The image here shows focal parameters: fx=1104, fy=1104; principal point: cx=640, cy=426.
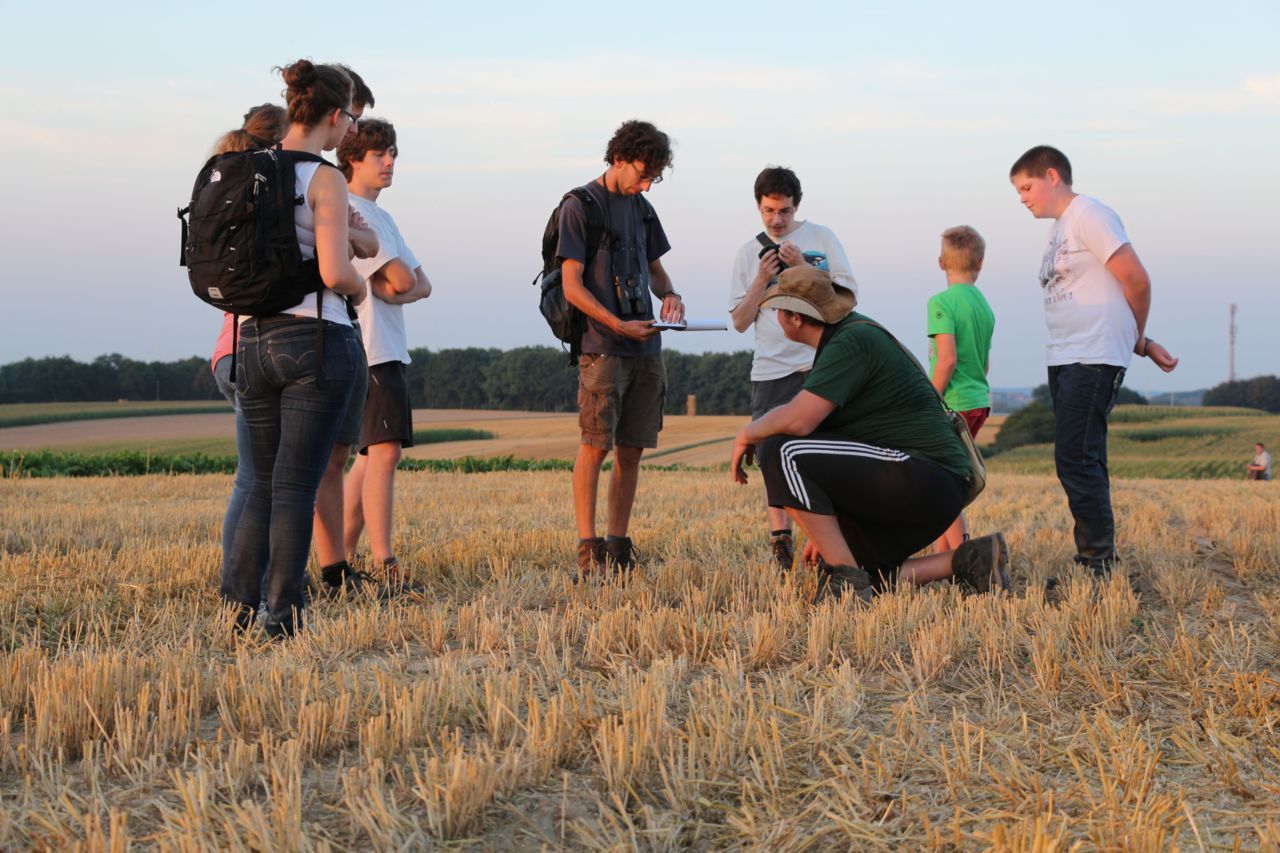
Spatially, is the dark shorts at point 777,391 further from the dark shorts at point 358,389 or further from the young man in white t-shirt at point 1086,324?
the dark shorts at point 358,389

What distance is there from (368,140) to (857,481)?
2.95m

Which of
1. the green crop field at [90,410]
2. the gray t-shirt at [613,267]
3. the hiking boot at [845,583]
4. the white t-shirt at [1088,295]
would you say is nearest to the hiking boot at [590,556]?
the gray t-shirt at [613,267]

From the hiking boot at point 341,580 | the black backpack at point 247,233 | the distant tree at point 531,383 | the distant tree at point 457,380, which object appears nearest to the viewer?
the black backpack at point 247,233

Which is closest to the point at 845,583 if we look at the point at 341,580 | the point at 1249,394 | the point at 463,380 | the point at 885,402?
the point at 885,402

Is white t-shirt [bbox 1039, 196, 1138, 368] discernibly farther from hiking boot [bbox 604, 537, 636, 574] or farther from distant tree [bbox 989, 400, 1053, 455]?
distant tree [bbox 989, 400, 1053, 455]

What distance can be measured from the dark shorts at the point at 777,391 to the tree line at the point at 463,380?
43961 millimetres

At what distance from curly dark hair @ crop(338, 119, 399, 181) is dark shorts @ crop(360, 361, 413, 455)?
3.50 feet

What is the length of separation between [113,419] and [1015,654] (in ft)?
152

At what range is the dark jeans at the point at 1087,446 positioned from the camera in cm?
564

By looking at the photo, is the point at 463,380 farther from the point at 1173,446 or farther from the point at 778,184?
the point at 778,184

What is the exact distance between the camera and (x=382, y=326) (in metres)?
5.61

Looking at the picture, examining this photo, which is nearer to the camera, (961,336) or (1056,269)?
(1056,269)

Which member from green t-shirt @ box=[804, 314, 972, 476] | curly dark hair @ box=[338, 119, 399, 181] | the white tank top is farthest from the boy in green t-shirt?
the white tank top

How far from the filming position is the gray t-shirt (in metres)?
6.09
